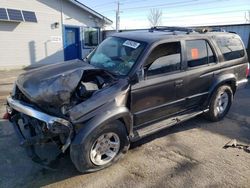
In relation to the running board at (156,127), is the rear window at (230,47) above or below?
above

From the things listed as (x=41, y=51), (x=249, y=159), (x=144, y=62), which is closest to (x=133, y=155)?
(x=144, y=62)

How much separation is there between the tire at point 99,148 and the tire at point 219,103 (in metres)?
2.40

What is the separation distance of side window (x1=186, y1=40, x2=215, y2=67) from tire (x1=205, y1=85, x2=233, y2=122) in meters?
0.78

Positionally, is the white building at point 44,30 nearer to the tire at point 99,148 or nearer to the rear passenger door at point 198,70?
the rear passenger door at point 198,70

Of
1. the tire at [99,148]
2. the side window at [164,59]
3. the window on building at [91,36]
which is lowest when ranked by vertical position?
the tire at [99,148]

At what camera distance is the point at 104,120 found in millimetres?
3219

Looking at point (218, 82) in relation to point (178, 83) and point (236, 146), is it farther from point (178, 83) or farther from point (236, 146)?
point (236, 146)

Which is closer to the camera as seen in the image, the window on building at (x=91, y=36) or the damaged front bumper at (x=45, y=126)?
the damaged front bumper at (x=45, y=126)

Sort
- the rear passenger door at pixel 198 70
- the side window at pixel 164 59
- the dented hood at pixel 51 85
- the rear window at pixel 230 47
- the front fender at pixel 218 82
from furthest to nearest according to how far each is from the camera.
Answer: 1. the rear window at pixel 230 47
2. the front fender at pixel 218 82
3. the rear passenger door at pixel 198 70
4. the side window at pixel 164 59
5. the dented hood at pixel 51 85

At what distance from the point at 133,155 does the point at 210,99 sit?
218 cm

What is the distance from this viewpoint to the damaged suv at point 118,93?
312 centimetres

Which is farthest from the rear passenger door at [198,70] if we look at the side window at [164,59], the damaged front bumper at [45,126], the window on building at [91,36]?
the window on building at [91,36]

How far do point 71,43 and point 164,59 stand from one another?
1107 cm

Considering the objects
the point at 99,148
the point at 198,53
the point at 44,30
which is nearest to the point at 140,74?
the point at 99,148
